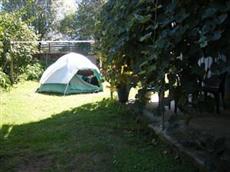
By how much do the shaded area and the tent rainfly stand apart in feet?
11.7

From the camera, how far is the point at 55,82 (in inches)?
441

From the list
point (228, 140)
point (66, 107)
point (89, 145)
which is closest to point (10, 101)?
point (66, 107)

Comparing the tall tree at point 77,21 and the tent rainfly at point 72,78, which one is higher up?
the tall tree at point 77,21

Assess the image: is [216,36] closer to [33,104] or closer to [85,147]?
[85,147]

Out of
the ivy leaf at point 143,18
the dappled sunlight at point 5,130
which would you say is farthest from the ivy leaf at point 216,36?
the dappled sunlight at point 5,130

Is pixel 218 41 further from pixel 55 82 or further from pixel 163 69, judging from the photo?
pixel 55 82

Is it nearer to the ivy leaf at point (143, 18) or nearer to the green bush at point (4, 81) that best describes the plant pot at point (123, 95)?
the green bush at point (4, 81)

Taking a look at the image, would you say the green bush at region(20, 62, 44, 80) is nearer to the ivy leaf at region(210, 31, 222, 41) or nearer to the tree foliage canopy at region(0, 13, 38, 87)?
the tree foliage canopy at region(0, 13, 38, 87)

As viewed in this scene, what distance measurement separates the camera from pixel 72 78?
36.7 ft

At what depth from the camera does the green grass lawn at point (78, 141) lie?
4.67 meters

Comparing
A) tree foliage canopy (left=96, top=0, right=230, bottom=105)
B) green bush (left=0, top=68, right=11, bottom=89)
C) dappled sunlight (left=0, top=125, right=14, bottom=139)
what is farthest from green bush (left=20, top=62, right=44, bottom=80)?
tree foliage canopy (left=96, top=0, right=230, bottom=105)

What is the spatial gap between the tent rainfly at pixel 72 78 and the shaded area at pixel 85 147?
3.56 metres

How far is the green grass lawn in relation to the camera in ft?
15.3

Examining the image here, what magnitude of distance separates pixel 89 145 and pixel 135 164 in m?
1.08
